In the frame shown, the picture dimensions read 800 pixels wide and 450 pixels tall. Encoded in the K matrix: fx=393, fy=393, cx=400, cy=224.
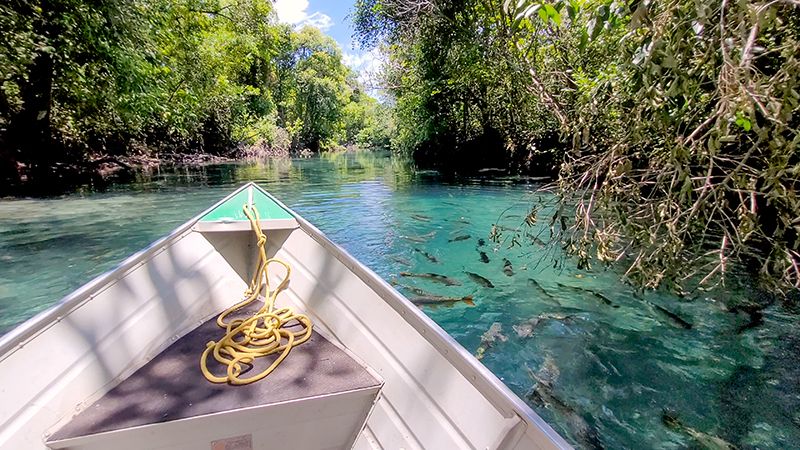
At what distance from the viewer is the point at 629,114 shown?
2.60m

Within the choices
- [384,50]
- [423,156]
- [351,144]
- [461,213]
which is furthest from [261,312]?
[351,144]

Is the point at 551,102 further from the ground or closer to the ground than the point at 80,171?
further from the ground

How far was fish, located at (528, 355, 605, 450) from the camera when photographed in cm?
231

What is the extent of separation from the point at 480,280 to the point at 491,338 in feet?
4.59

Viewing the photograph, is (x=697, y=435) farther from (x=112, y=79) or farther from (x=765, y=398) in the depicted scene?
(x=112, y=79)

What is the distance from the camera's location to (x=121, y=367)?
2.06 m

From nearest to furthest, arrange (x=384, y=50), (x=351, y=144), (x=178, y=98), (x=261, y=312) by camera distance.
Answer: (x=261, y=312)
(x=178, y=98)
(x=384, y=50)
(x=351, y=144)

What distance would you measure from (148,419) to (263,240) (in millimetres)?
1641

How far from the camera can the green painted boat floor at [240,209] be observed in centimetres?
359

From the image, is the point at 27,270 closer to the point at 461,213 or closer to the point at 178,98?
the point at 461,213

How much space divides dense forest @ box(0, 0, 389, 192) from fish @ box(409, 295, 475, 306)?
9.65 meters

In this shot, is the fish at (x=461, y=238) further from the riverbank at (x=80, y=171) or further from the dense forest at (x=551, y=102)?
the riverbank at (x=80, y=171)

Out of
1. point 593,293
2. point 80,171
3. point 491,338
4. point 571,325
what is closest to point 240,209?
point 491,338

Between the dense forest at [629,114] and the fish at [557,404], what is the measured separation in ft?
2.96
